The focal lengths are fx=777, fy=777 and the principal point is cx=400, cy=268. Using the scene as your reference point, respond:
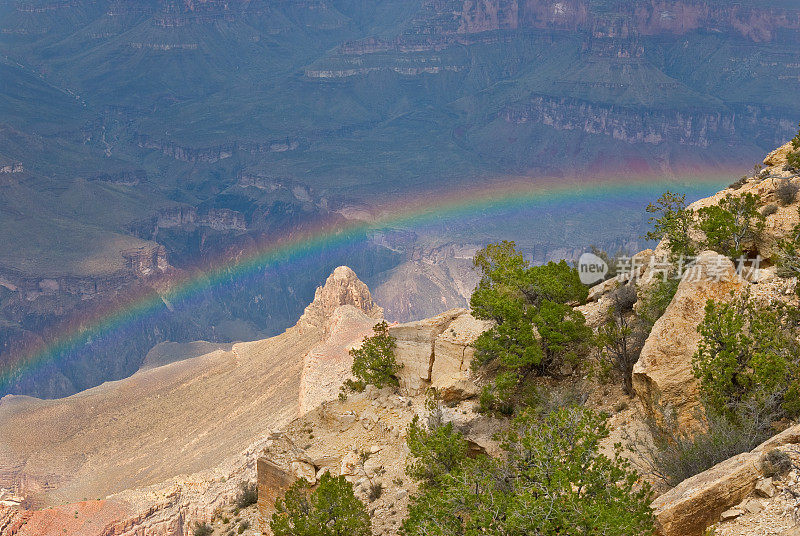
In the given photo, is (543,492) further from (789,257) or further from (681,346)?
(789,257)

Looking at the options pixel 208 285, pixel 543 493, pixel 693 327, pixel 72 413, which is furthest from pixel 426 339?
pixel 208 285

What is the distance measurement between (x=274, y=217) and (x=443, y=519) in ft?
593

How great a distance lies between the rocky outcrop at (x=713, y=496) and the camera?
15.3 m

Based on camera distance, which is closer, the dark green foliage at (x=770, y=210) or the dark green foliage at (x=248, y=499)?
the dark green foliage at (x=770, y=210)

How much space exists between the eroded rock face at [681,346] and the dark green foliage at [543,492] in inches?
82.0

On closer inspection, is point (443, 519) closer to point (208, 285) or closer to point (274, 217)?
point (208, 285)

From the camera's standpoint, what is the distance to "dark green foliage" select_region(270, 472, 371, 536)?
20516mm

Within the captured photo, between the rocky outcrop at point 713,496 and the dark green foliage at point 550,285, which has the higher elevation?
the dark green foliage at point 550,285

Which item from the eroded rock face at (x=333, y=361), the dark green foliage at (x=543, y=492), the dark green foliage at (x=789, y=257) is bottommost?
the eroded rock face at (x=333, y=361)

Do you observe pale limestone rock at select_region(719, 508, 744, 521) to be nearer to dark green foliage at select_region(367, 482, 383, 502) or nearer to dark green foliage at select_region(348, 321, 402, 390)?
dark green foliage at select_region(367, 482, 383, 502)

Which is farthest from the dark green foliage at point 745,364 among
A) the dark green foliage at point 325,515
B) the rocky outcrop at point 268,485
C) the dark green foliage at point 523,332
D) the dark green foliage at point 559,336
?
the rocky outcrop at point 268,485

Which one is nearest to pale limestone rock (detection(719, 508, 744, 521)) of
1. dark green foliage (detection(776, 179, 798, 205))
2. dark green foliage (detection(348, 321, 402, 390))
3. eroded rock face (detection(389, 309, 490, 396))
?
eroded rock face (detection(389, 309, 490, 396))

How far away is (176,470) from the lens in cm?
5575

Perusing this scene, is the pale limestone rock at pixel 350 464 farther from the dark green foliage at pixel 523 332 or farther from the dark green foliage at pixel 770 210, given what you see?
the dark green foliage at pixel 770 210
